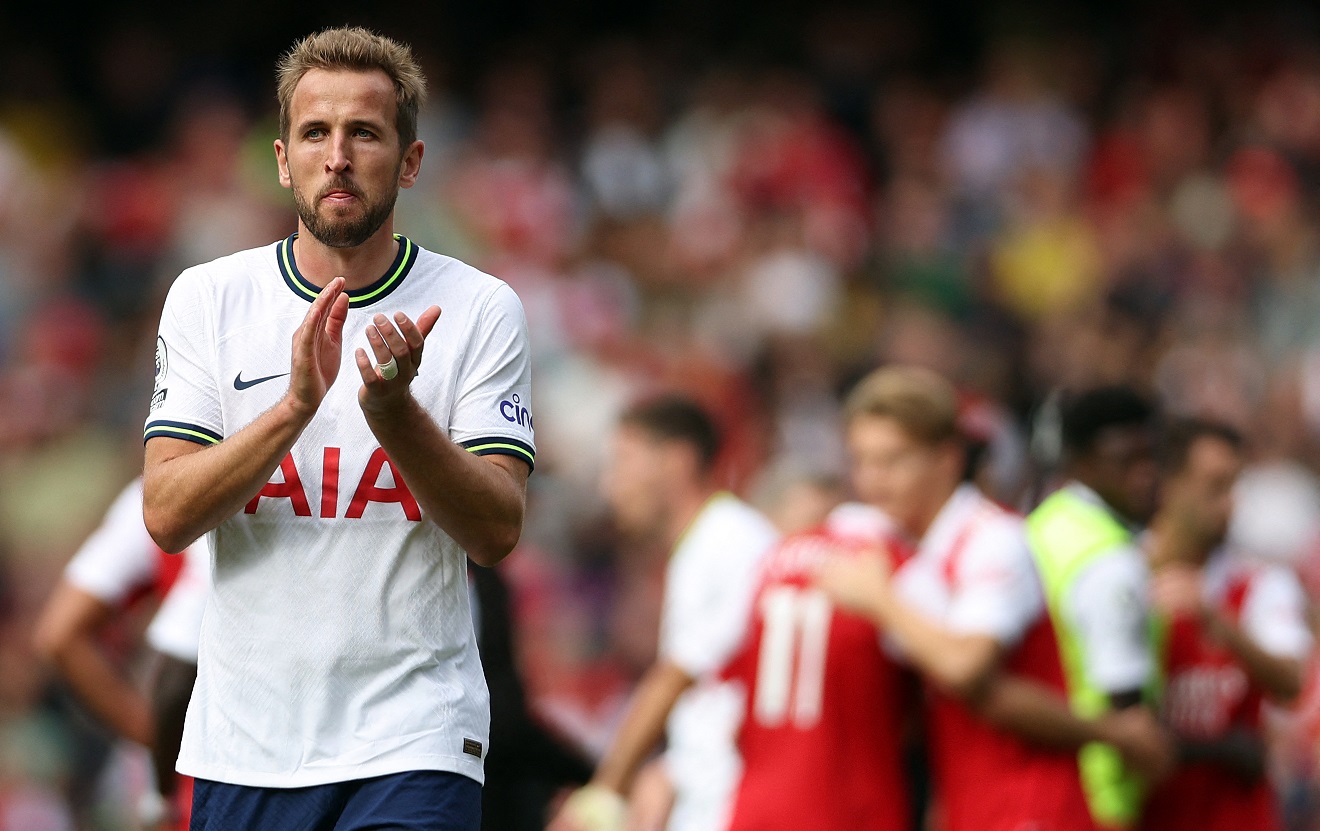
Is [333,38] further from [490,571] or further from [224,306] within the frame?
[490,571]

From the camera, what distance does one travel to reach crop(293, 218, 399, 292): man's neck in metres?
4.12

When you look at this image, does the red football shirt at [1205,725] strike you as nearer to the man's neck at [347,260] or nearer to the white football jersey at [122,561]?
the white football jersey at [122,561]

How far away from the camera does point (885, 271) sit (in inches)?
603

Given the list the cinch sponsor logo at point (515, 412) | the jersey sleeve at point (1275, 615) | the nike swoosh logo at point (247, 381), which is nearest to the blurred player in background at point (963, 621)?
the jersey sleeve at point (1275, 615)

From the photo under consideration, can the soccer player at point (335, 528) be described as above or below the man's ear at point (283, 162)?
below

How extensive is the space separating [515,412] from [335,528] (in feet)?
1.56

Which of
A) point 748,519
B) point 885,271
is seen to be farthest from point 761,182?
point 748,519

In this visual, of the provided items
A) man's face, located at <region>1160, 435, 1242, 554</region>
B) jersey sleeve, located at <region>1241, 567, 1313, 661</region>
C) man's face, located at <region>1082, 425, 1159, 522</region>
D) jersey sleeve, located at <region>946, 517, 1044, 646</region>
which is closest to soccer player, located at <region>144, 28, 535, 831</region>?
jersey sleeve, located at <region>946, 517, 1044, 646</region>

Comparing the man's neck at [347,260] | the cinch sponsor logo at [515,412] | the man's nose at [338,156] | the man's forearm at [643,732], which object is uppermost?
the man's nose at [338,156]

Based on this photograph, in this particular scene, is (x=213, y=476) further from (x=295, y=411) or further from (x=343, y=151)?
(x=343, y=151)

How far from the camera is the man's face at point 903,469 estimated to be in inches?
234

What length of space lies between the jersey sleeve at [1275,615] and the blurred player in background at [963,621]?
116cm

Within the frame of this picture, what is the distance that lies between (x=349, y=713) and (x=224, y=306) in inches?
37.3

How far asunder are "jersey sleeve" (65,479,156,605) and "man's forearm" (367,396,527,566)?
2.59 metres
